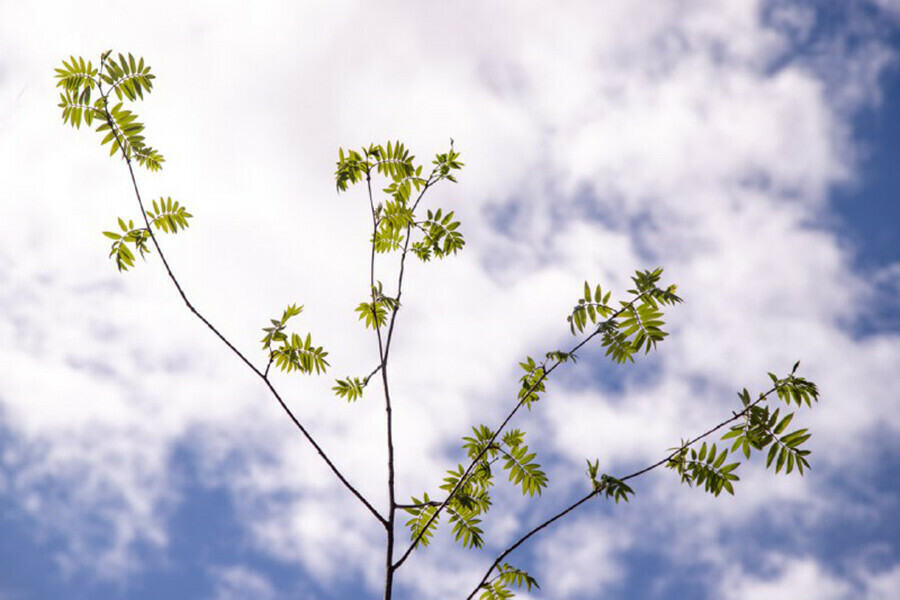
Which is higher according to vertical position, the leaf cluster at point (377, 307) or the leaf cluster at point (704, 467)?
the leaf cluster at point (377, 307)

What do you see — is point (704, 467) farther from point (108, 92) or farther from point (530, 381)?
point (108, 92)

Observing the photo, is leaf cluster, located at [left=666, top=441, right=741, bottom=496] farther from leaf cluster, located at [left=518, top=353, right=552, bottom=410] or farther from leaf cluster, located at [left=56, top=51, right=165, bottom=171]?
leaf cluster, located at [left=56, top=51, right=165, bottom=171]

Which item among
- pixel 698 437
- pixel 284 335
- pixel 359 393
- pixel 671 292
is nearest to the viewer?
pixel 698 437

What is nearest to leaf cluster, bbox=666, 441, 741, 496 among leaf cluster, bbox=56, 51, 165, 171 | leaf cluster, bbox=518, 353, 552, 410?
leaf cluster, bbox=518, 353, 552, 410

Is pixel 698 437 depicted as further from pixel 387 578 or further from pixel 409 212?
pixel 409 212

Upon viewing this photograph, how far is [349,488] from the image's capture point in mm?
3230

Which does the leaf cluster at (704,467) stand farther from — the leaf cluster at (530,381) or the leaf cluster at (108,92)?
the leaf cluster at (108,92)

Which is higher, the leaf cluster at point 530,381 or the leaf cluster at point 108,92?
the leaf cluster at point 108,92

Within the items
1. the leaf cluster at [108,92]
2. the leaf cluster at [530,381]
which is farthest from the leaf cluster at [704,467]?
the leaf cluster at [108,92]

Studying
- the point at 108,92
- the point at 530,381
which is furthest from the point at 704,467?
the point at 108,92

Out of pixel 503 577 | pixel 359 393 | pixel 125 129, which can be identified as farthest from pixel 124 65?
pixel 503 577

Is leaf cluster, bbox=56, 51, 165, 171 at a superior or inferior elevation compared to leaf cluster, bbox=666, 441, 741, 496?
superior

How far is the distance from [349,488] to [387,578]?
433 millimetres

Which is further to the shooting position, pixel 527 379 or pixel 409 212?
pixel 409 212
